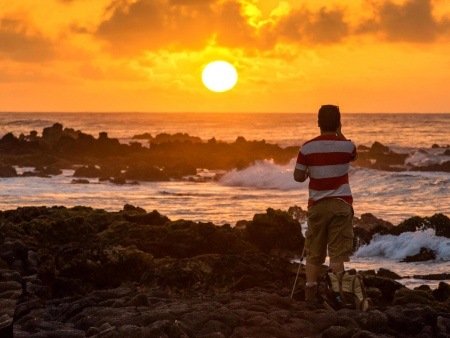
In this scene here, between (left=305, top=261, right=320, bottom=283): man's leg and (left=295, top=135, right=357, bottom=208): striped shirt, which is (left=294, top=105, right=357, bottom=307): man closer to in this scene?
(left=295, top=135, right=357, bottom=208): striped shirt

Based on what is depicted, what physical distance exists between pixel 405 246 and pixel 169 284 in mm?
7185

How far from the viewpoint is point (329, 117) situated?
7.97 m

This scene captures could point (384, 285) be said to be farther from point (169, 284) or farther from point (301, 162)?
point (301, 162)

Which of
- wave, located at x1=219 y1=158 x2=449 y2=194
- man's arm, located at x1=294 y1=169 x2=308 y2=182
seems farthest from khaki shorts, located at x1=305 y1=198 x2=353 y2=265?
wave, located at x1=219 y1=158 x2=449 y2=194

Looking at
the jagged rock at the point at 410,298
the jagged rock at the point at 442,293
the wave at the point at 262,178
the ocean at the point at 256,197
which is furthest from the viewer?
the wave at the point at 262,178

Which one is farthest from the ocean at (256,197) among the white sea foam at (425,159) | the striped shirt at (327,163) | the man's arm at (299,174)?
the white sea foam at (425,159)

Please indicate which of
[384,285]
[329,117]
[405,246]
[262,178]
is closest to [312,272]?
[329,117]

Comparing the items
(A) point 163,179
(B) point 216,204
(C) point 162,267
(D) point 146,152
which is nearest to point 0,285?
(C) point 162,267

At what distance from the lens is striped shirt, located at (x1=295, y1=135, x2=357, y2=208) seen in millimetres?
7906

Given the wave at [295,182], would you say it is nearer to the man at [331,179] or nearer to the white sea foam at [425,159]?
the white sea foam at [425,159]

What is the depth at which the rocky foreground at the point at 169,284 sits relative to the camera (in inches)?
284

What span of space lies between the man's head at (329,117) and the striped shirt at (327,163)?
0.30 ft

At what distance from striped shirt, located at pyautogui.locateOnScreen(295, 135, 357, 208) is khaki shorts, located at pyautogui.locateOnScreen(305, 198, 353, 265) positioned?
89 millimetres

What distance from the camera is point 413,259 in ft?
49.7
